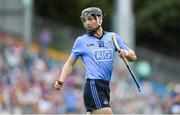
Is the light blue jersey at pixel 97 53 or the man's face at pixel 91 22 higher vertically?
the man's face at pixel 91 22

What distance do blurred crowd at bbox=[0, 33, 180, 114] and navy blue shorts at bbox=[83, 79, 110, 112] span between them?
7633 mm

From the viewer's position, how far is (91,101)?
36.7 ft

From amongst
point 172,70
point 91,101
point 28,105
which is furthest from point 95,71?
point 172,70

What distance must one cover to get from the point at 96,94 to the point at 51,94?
36.0 ft

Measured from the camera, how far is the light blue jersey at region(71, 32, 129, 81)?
11.2m

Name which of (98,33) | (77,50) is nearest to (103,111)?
(77,50)

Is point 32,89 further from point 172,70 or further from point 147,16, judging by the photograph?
point 147,16

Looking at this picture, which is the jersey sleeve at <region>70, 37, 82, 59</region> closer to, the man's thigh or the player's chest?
the player's chest

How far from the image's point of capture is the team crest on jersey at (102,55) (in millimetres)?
11195

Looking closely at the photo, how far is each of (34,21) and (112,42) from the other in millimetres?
25265

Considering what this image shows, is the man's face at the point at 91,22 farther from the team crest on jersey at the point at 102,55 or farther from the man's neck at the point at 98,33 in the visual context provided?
the team crest on jersey at the point at 102,55

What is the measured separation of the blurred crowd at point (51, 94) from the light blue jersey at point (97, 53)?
768cm

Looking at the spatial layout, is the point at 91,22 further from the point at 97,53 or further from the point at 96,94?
the point at 96,94

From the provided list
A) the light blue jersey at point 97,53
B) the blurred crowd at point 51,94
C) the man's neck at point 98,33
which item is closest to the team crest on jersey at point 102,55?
the light blue jersey at point 97,53
